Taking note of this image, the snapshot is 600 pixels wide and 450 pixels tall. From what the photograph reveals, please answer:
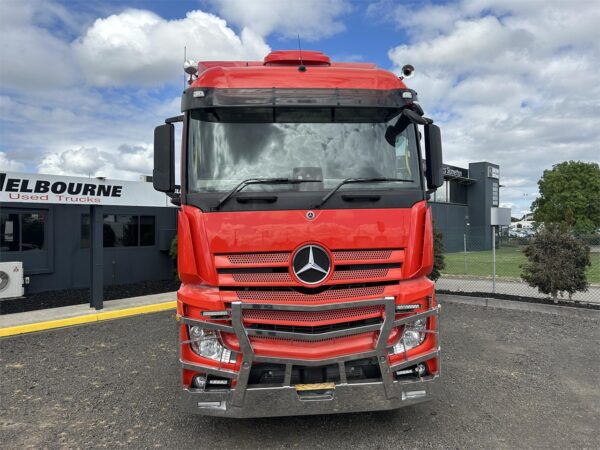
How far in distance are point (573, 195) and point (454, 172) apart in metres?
14.0

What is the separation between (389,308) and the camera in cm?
324

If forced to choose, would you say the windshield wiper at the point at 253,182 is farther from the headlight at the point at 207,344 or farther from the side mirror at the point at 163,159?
the headlight at the point at 207,344

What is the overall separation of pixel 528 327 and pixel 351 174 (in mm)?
5902

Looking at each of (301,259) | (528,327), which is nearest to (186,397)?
(301,259)

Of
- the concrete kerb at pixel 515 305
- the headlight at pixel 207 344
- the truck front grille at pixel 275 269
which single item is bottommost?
the concrete kerb at pixel 515 305

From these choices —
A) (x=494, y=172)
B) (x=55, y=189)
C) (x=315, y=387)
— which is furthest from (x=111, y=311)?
(x=494, y=172)

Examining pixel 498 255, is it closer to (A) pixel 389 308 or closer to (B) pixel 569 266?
(B) pixel 569 266

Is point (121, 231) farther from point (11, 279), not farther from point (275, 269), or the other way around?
point (275, 269)

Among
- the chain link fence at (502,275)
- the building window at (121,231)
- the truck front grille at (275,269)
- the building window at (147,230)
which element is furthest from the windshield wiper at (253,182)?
the building window at (147,230)

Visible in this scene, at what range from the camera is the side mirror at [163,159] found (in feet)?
12.7

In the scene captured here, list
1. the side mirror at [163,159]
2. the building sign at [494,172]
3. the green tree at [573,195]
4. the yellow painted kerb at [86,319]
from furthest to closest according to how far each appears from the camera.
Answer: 1. the green tree at [573,195]
2. the building sign at [494,172]
3. the yellow painted kerb at [86,319]
4. the side mirror at [163,159]

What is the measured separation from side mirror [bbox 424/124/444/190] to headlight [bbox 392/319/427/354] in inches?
52.0

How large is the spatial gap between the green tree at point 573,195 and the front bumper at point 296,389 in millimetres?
44110

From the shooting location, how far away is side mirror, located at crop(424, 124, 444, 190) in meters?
4.07
